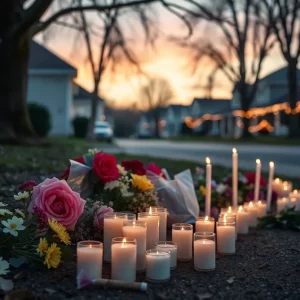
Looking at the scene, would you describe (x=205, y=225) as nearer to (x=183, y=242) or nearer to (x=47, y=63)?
(x=183, y=242)

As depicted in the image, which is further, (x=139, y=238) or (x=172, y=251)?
(x=172, y=251)

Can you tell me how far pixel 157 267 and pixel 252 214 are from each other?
2543 mm

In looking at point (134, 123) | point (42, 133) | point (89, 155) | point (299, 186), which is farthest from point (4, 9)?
point (134, 123)

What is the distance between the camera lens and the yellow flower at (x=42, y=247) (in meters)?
3.19

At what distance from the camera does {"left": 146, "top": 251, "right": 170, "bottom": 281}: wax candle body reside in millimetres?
3275

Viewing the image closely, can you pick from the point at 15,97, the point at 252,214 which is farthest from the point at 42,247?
the point at 15,97

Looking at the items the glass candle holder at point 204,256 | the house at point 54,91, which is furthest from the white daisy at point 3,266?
the house at point 54,91

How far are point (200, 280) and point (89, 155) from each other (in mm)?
1938

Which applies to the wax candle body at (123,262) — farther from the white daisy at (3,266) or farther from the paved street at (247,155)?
the paved street at (247,155)

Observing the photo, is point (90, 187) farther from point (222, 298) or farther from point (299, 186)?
point (299, 186)

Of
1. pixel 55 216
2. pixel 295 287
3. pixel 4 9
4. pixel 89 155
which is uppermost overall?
pixel 4 9

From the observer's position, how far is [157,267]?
328 centimetres

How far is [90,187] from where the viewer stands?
4.89m

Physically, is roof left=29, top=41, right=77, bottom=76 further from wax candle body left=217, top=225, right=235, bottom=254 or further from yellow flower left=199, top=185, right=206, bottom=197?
wax candle body left=217, top=225, right=235, bottom=254
